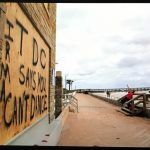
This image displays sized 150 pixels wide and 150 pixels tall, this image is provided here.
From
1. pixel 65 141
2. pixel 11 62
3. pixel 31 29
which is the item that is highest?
pixel 31 29

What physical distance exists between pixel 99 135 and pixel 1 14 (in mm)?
8683

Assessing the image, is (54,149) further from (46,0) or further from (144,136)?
→ (144,136)

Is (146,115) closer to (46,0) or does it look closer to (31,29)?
(31,29)

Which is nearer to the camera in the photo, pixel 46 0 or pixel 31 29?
pixel 46 0

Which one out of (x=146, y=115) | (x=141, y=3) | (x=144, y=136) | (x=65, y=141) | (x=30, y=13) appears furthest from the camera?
(x=146, y=115)

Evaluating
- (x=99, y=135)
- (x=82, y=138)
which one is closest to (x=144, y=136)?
(x=99, y=135)

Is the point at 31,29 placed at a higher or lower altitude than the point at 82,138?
higher

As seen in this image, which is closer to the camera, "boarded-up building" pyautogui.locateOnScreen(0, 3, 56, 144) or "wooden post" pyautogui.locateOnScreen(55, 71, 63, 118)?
"boarded-up building" pyautogui.locateOnScreen(0, 3, 56, 144)

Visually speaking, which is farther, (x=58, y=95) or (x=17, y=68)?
(x=58, y=95)

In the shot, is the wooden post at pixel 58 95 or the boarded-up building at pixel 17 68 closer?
the boarded-up building at pixel 17 68

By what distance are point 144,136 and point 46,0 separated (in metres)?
10.1

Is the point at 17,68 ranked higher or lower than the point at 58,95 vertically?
higher

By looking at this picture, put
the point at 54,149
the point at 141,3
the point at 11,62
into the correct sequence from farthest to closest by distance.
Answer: the point at 11,62 < the point at 54,149 < the point at 141,3

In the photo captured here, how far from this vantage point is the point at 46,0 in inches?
89.8
